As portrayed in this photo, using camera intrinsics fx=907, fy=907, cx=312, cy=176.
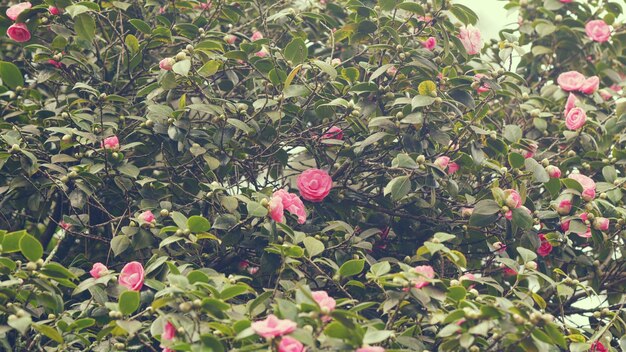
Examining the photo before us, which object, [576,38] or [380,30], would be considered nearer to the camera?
[380,30]

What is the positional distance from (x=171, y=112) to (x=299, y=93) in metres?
0.48

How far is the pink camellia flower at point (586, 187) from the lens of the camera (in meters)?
3.38

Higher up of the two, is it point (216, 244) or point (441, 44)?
point (441, 44)

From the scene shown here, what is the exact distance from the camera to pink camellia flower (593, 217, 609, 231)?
3351mm

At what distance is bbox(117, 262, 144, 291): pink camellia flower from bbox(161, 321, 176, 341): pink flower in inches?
14.2

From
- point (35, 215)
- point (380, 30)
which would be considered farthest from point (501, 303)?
point (35, 215)

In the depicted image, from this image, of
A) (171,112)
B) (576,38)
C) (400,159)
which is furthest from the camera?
(576,38)

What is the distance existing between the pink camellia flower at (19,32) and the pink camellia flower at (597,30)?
2.57 metres

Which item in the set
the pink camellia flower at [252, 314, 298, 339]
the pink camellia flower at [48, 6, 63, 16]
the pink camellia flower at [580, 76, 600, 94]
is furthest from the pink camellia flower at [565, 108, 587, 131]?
the pink camellia flower at [48, 6, 63, 16]

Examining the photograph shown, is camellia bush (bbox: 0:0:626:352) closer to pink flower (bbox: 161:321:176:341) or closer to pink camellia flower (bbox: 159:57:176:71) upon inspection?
pink camellia flower (bbox: 159:57:176:71)

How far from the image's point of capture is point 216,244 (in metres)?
3.34

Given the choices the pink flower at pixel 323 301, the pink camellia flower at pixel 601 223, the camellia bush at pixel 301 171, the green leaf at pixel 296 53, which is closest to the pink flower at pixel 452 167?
the camellia bush at pixel 301 171

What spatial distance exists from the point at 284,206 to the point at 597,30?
2031 millimetres

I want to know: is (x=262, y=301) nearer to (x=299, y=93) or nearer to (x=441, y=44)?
(x=299, y=93)
